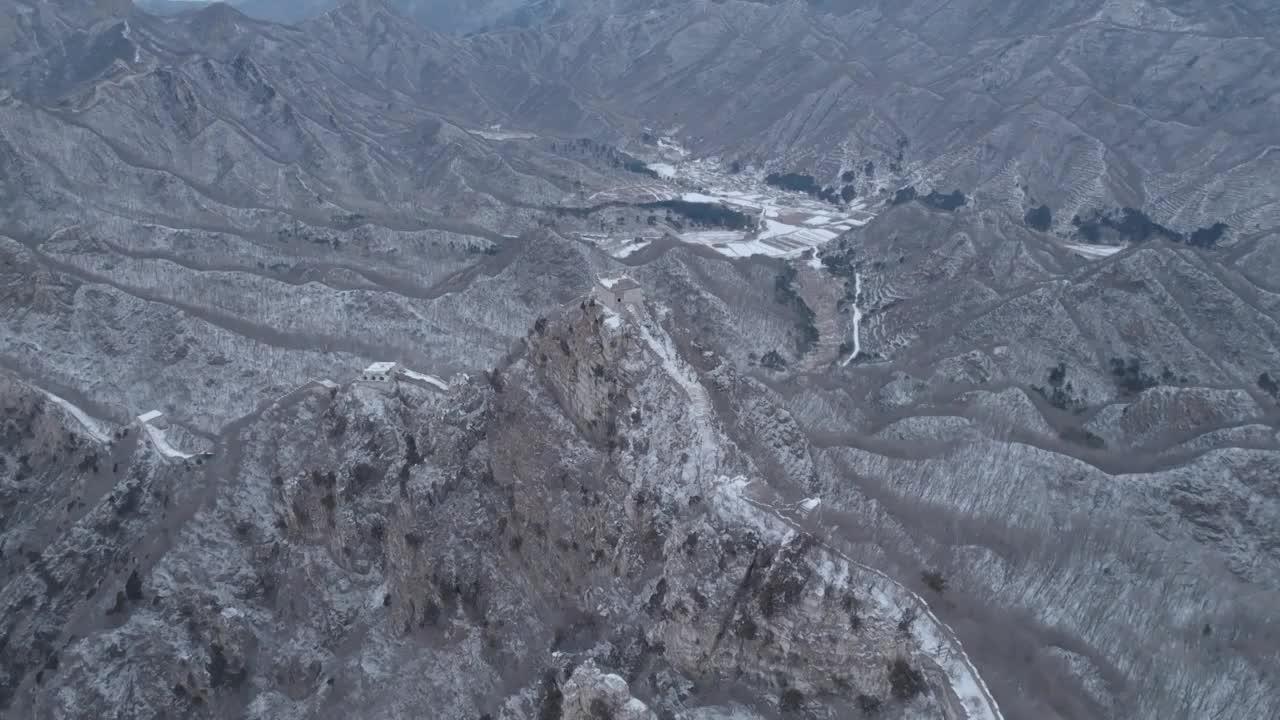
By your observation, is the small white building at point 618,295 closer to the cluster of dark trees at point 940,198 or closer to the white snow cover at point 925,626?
the white snow cover at point 925,626

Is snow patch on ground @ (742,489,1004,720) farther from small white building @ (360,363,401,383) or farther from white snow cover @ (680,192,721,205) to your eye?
white snow cover @ (680,192,721,205)

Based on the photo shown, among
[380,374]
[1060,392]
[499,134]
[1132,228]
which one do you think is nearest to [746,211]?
[1132,228]

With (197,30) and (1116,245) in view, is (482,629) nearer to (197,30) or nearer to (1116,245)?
(1116,245)

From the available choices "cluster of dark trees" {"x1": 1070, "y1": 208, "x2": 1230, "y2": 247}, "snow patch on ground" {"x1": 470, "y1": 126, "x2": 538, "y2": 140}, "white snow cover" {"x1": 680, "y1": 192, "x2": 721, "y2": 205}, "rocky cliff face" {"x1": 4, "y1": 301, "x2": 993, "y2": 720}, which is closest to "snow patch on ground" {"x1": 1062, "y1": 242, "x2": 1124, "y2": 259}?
"cluster of dark trees" {"x1": 1070, "y1": 208, "x2": 1230, "y2": 247}

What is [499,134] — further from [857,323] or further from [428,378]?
[428,378]

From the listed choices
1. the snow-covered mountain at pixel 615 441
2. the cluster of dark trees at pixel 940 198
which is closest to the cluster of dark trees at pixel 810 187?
the cluster of dark trees at pixel 940 198

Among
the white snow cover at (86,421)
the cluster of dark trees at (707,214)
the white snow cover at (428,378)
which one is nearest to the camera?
the white snow cover at (86,421)
